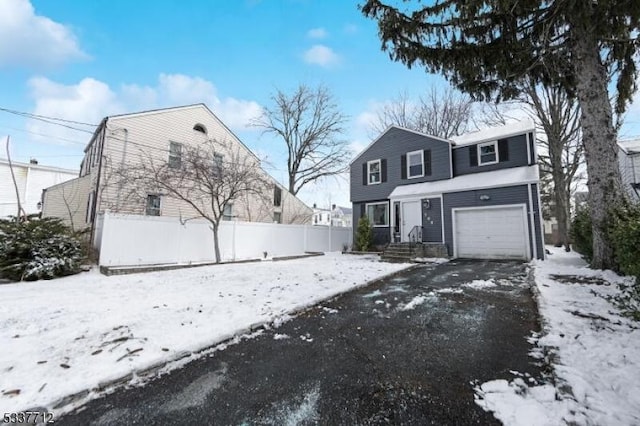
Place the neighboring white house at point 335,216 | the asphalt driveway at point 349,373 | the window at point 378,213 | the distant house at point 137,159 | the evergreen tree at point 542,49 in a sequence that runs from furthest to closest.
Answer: the neighboring white house at point 335,216 → the window at point 378,213 → the distant house at point 137,159 → the evergreen tree at point 542,49 → the asphalt driveway at point 349,373

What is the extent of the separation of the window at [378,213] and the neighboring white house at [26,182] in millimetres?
20749

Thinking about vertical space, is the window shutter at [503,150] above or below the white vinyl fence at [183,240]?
above

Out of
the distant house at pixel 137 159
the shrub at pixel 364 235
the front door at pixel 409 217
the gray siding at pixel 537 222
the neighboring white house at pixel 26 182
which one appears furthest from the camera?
the neighboring white house at pixel 26 182

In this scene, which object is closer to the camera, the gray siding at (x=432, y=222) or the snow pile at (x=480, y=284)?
the snow pile at (x=480, y=284)

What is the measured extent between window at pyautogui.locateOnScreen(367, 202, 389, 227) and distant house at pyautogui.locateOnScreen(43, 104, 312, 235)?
5693mm

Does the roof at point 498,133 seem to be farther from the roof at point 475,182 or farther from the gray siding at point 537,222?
the gray siding at point 537,222

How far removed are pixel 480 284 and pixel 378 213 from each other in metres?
9.51

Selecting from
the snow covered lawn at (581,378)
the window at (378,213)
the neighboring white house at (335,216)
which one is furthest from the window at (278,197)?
the neighboring white house at (335,216)

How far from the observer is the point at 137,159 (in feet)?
43.2

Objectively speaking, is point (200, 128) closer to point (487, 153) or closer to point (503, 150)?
point (487, 153)

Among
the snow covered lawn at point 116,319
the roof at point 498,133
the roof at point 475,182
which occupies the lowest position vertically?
the snow covered lawn at point 116,319

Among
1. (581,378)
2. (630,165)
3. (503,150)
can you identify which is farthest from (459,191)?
(581,378)

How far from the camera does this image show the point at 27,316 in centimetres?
389

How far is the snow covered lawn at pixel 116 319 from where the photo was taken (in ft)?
7.81
